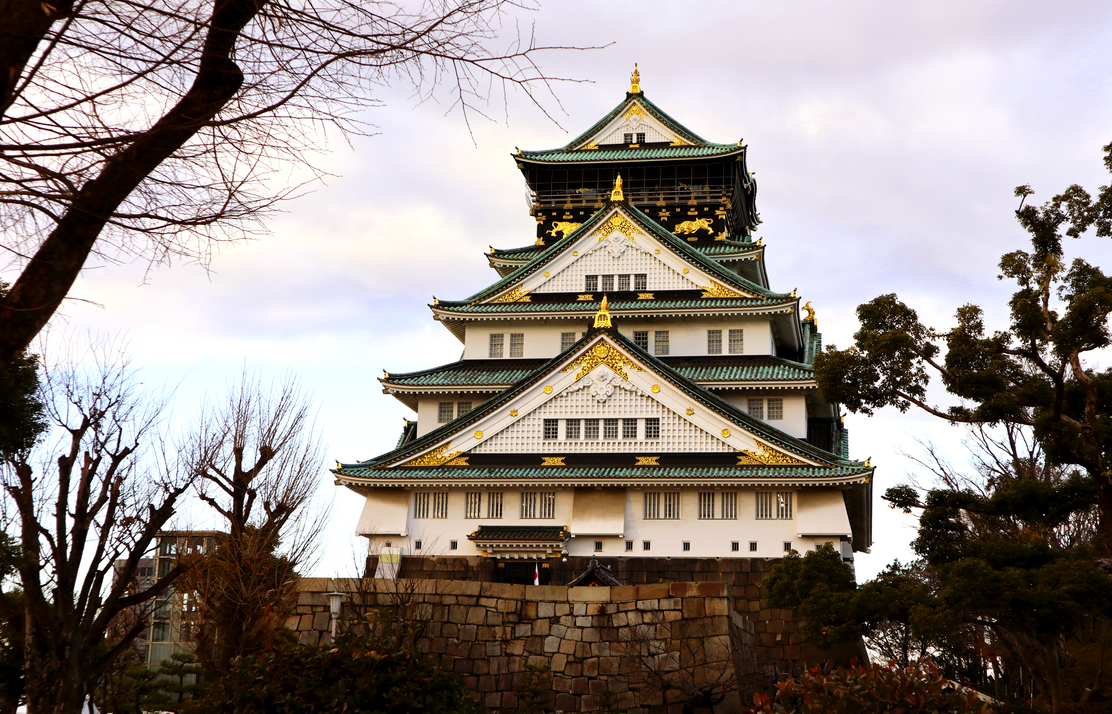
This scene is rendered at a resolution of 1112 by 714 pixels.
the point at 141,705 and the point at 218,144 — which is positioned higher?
the point at 218,144

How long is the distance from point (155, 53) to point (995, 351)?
18.5 metres

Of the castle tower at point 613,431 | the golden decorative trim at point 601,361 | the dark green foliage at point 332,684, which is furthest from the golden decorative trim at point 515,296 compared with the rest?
the dark green foliage at point 332,684

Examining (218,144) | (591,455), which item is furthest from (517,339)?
(218,144)

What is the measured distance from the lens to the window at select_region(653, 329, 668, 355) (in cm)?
3572

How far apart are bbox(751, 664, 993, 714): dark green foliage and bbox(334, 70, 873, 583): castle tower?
17417 millimetres

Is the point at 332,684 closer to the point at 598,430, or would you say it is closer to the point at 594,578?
the point at 594,578

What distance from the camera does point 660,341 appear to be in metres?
35.8

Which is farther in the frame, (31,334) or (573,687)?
(573,687)

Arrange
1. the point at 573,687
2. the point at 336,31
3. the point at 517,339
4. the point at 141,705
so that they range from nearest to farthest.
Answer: the point at 336,31 → the point at 573,687 → the point at 141,705 → the point at 517,339

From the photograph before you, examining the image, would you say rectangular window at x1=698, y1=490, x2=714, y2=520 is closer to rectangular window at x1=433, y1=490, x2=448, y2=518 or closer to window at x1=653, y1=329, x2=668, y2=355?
window at x1=653, y1=329, x2=668, y2=355

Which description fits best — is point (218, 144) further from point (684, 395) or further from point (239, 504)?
point (684, 395)

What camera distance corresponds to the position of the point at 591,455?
102 ft

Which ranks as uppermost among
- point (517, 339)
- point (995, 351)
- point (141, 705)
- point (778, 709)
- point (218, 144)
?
point (517, 339)

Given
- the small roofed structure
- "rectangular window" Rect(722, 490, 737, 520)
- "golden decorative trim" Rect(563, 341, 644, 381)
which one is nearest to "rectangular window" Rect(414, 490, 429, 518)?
the small roofed structure
